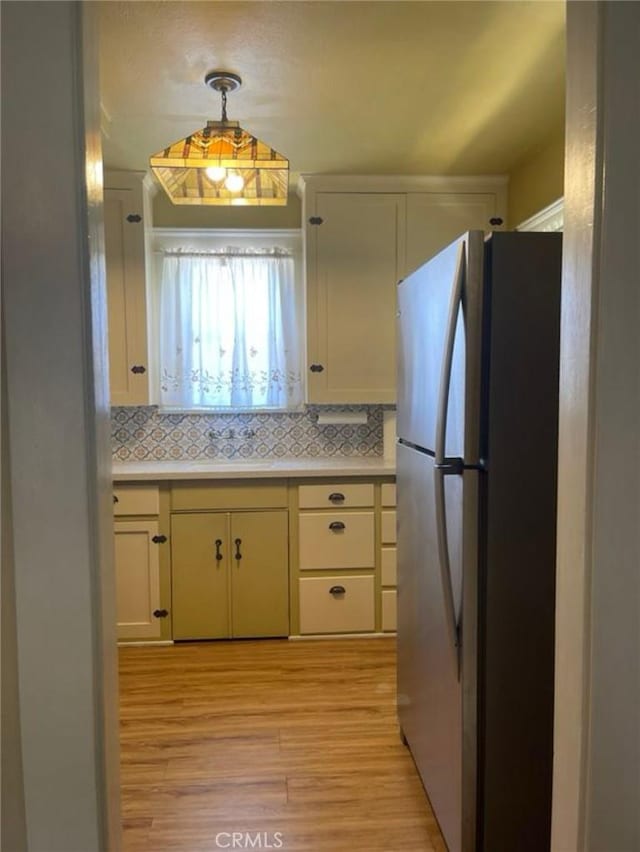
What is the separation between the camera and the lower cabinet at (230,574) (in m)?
2.97

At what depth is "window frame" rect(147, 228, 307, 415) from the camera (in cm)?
335

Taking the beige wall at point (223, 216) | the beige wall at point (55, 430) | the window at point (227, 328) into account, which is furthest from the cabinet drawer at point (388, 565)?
the beige wall at point (55, 430)

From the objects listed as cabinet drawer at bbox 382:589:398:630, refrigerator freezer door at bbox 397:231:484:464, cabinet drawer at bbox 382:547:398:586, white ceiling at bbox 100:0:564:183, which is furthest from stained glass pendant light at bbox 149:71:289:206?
cabinet drawer at bbox 382:589:398:630

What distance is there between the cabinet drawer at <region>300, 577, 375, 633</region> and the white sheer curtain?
109 cm

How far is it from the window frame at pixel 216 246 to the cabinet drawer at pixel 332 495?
60 cm

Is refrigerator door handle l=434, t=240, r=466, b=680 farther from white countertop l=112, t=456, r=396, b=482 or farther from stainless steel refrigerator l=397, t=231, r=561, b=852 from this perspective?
white countertop l=112, t=456, r=396, b=482

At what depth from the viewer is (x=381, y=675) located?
2658mm

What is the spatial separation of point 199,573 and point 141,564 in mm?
298

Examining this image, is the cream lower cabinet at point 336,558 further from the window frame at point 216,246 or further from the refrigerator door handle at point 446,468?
the refrigerator door handle at point 446,468

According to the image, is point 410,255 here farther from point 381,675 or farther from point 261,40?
point 381,675

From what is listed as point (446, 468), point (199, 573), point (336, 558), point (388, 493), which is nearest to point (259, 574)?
point (199, 573)

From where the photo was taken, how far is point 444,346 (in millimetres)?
1465
